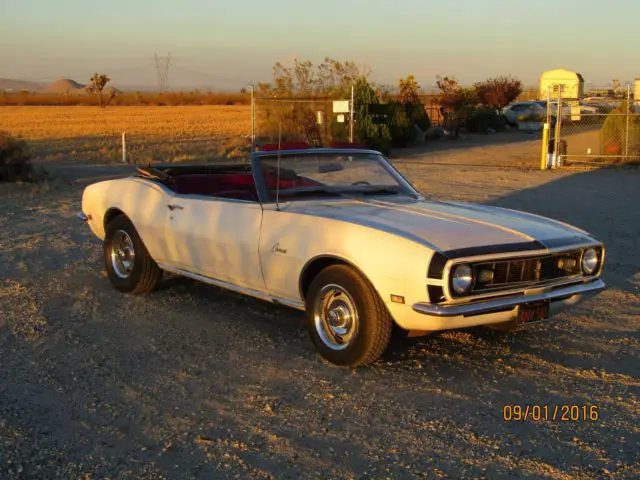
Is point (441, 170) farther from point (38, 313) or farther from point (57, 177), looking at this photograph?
point (38, 313)

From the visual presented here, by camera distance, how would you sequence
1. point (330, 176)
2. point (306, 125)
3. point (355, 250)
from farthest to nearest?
1. point (306, 125)
2. point (330, 176)
3. point (355, 250)

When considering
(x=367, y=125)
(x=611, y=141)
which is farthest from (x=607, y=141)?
(x=367, y=125)

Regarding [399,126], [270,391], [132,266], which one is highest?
[399,126]

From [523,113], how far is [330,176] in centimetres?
3872

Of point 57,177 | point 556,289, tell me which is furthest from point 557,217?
point 57,177

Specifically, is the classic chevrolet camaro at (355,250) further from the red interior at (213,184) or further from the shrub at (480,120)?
the shrub at (480,120)

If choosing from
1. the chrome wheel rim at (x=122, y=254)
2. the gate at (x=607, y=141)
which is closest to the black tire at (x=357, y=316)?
the chrome wheel rim at (x=122, y=254)

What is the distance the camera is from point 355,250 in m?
4.66

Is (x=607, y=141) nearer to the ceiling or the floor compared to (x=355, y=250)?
nearer to the ceiling

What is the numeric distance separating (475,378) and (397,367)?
1.67 ft

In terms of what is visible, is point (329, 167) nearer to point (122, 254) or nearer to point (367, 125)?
point (122, 254)

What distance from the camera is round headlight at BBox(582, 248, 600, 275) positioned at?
5.04 m

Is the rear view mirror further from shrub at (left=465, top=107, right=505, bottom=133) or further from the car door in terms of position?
shrub at (left=465, top=107, right=505, bottom=133)

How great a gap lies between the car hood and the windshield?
222 millimetres
